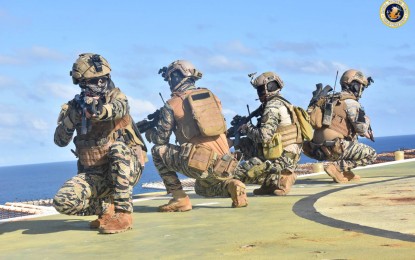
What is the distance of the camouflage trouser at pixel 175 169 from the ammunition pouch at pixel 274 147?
47.7 inches

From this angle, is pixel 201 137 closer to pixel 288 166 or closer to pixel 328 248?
pixel 288 166

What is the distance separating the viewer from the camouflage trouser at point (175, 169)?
28.4 feet

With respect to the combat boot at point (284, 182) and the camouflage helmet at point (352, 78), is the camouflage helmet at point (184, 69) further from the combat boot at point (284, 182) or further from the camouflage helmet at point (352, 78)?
the camouflage helmet at point (352, 78)

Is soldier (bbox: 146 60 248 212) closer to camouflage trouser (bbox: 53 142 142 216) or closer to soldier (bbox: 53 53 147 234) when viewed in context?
soldier (bbox: 53 53 147 234)

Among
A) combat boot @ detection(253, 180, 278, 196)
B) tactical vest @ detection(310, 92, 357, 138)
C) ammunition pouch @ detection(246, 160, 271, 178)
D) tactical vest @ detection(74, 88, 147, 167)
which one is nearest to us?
tactical vest @ detection(74, 88, 147, 167)

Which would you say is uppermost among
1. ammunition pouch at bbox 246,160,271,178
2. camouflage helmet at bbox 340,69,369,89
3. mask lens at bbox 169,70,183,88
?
camouflage helmet at bbox 340,69,369,89

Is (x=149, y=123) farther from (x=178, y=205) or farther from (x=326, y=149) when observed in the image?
(x=326, y=149)

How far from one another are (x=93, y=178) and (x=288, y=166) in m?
3.79

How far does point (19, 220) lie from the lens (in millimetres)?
8922

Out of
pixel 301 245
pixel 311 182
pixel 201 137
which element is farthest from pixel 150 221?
pixel 311 182

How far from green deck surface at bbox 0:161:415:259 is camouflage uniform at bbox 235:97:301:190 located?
1.64ft

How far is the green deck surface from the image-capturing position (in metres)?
5.16

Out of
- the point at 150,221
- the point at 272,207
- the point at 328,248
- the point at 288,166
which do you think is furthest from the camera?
the point at 288,166

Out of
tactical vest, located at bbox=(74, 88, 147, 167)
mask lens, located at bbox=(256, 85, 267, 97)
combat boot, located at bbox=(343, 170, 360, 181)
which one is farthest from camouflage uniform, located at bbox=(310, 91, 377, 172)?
tactical vest, located at bbox=(74, 88, 147, 167)
